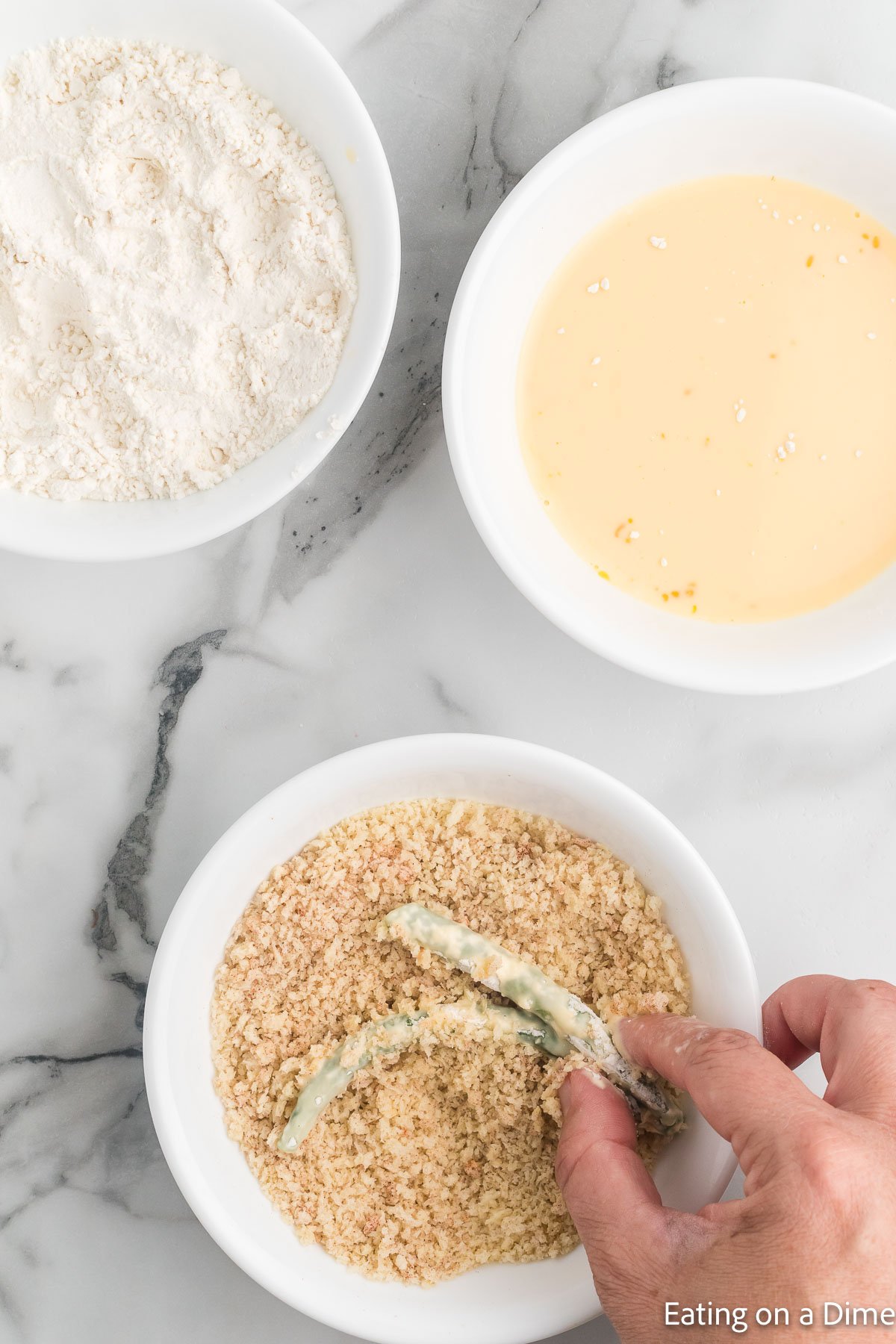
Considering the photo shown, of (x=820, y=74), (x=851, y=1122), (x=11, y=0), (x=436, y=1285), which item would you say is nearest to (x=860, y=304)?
(x=820, y=74)

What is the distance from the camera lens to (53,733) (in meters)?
1.29

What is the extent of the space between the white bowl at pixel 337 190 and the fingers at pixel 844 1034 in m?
0.77

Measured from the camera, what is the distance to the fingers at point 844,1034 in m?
0.96

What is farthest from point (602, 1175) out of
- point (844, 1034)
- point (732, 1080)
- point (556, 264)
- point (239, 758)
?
point (556, 264)

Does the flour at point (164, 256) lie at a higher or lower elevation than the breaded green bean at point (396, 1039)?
higher

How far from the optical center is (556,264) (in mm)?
1208

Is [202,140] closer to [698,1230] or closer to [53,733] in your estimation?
[53,733]

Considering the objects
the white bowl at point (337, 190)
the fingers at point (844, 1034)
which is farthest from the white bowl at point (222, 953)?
the white bowl at point (337, 190)

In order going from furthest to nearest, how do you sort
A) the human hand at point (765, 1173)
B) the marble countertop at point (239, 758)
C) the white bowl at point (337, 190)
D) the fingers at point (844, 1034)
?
1. the marble countertop at point (239, 758)
2. the white bowl at point (337, 190)
3. the fingers at point (844, 1034)
4. the human hand at point (765, 1173)

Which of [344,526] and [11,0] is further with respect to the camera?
[344,526]

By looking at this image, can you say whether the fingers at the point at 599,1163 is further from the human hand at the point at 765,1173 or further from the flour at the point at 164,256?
the flour at the point at 164,256

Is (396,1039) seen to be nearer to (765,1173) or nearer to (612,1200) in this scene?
(612,1200)

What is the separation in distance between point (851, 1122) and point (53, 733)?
0.98 metres

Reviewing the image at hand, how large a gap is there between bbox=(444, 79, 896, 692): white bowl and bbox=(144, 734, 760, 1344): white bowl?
0.58ft
